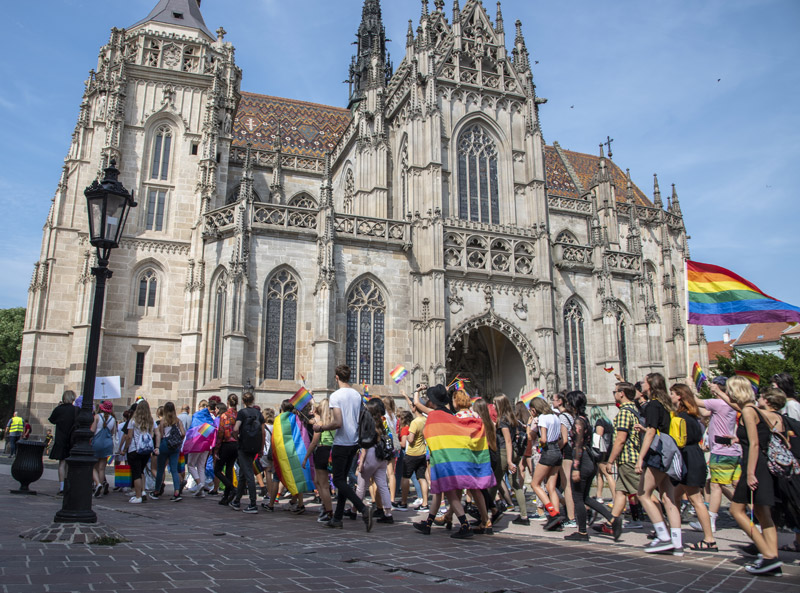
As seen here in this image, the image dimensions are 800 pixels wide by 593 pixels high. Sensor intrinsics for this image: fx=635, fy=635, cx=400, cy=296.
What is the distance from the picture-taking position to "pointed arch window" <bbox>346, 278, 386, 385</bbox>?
73.5 feet

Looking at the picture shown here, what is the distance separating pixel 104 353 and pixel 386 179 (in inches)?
520

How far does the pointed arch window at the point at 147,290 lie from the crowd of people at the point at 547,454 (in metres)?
14.8

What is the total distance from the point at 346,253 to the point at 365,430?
49.1 ft

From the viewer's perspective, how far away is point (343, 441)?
26.8 ft

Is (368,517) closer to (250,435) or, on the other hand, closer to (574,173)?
(250,435)

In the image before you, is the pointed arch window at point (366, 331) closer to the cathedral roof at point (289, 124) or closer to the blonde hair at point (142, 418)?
the blonde hair at point (142, 418)

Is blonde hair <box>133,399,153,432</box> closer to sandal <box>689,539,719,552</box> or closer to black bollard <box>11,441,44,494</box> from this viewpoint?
black bollard <box>11,441,44,494</box>

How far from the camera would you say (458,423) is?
25.9 ft

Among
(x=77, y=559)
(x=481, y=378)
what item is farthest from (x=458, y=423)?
(x=481, y=378)

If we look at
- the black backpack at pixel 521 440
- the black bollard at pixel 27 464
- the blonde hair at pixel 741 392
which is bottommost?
the black bollard at pixel 27 464

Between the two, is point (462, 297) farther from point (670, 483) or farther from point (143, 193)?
point (670, 483)

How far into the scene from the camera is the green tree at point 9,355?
45250mm

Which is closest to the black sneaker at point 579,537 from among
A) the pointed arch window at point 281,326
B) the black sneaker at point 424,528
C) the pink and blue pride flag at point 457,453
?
the pink and blue pride flag at point 457,453

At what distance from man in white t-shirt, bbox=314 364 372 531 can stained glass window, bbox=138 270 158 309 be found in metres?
19.5
